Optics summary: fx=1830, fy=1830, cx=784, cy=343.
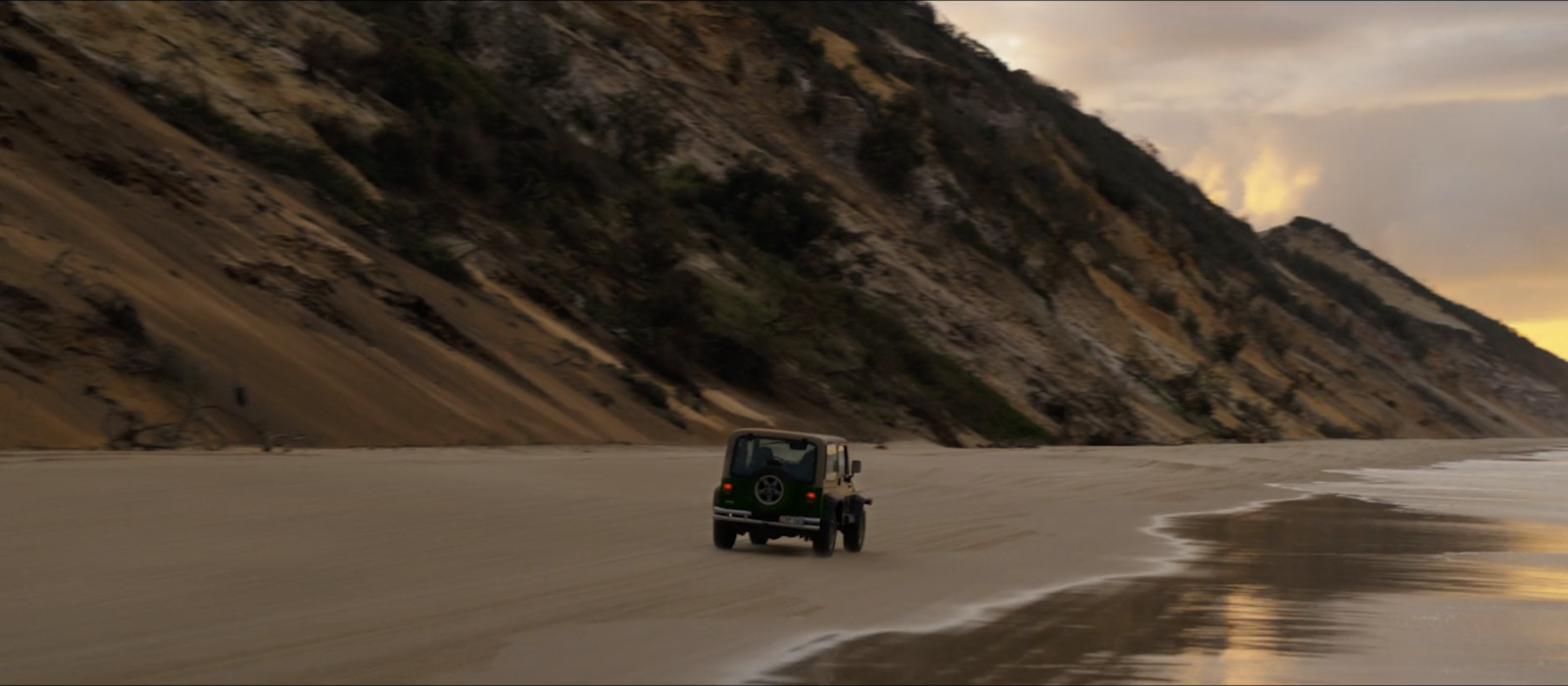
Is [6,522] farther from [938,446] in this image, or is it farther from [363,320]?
[938,446]

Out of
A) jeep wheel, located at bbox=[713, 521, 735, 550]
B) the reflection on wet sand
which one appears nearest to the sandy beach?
jeep wheel, located at bbox=[713, 521, 735, 550]

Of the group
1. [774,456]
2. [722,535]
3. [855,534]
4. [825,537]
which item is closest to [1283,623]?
[825,537]

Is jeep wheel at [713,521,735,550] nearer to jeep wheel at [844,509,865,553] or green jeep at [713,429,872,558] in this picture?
green jeep at [713,429,872,558]

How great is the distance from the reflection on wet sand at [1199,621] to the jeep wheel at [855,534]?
3041mm

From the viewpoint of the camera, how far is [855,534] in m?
19.2

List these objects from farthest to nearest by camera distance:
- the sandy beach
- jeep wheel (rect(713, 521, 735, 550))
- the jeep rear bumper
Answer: jeep wheel (rect(713, 521, 735, 550)), the jeep rear bumper, the sandy beach

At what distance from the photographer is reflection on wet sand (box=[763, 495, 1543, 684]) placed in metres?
11.4

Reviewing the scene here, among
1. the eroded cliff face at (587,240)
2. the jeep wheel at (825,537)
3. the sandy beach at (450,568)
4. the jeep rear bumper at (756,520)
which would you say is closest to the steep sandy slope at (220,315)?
the eroded cliff face at (587,240)

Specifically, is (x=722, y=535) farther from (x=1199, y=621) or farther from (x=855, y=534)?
(x=1199, y=621)

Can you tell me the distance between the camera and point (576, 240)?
46.4 m

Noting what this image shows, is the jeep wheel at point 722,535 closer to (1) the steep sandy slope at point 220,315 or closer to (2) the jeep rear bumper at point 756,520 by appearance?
(2) the jeep rear bumper at point 756,520

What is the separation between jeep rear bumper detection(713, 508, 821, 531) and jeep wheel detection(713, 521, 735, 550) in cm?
8

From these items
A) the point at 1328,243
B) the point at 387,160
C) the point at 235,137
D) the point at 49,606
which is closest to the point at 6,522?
the point at 49,606

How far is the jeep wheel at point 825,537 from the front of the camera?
59.9 feet
